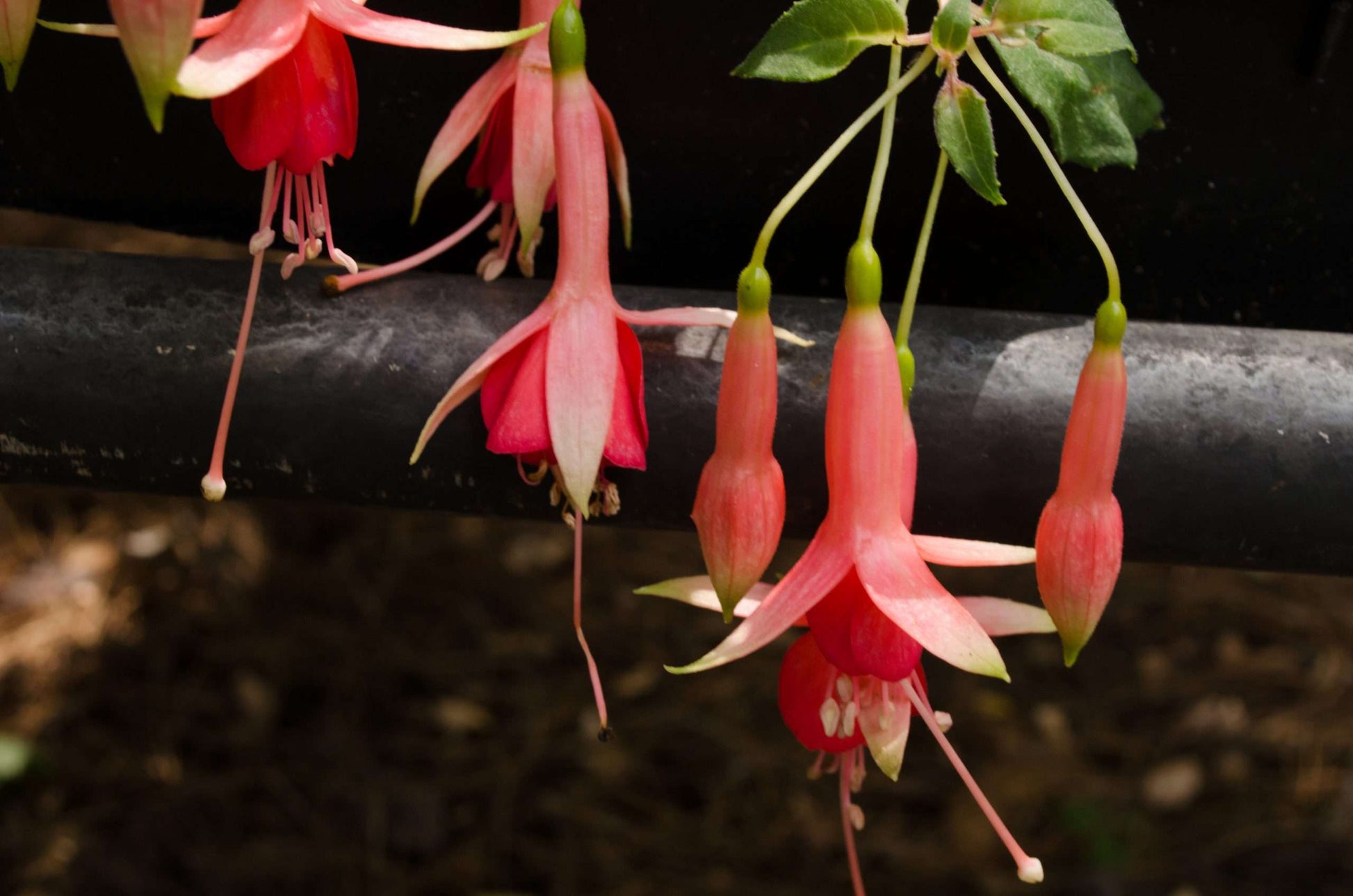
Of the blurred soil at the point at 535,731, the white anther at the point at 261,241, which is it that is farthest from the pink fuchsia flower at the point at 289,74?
the blurred soil at the point at 535,731

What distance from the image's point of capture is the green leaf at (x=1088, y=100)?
379 millimetres

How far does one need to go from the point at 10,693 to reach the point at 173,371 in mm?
949

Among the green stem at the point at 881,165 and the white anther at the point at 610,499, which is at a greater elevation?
the green stem at the point at 881,165

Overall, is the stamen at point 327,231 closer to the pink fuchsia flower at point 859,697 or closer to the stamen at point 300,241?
the stamen at point 300,241

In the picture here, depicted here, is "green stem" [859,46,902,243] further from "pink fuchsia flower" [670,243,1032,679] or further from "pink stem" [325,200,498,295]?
"pink stem" [325,200,498,295]

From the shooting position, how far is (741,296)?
1.14ft

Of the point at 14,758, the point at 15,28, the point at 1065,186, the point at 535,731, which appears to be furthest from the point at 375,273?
the point at 14,758

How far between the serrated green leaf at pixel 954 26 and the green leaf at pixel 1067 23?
20 millimetres

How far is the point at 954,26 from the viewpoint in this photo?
35cm

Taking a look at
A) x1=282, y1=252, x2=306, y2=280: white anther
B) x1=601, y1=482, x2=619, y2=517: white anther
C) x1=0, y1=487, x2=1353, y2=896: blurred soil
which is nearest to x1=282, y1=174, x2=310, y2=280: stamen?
x1=282, y1=252, x2=306, y2=280: white anther

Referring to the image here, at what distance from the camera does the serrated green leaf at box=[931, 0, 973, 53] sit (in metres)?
0.35

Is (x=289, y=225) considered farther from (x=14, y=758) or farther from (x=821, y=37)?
(x=14, y=758)

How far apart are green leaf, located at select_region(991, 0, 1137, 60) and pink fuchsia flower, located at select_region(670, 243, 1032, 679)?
0.31 ft

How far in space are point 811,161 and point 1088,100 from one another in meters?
0.17
